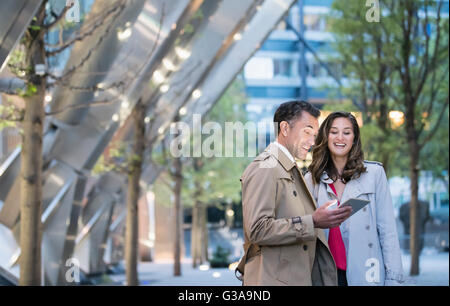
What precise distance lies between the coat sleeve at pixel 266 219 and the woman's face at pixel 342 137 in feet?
3.32

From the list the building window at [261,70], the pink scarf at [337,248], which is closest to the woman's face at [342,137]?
the pink scarf at [337,248]

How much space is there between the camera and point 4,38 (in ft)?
22.1

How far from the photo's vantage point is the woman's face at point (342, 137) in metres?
4.46

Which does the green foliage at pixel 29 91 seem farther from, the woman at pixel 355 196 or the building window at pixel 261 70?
the building window at pixel 261 70

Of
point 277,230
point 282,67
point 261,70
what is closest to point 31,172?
point 277,230

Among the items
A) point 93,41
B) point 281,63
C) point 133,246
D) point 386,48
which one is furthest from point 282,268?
point 281,63

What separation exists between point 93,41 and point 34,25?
2.93 m

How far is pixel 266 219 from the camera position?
11.3 ft

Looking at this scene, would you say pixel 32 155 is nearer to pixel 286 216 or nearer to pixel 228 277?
pixel 286 216

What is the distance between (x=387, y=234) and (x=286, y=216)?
887 millimetres

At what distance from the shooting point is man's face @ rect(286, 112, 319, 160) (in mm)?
3750
